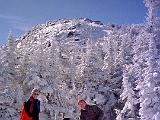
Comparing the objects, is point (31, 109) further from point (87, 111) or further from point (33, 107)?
point (87, 111)

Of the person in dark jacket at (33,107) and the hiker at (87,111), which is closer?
the person in dark jacket at (33,107)

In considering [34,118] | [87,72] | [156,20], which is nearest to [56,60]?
[87,72]

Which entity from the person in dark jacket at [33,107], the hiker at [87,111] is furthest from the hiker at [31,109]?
the hiker at [87,111]

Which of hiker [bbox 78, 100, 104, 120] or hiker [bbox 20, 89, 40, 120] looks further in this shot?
hiker [bbox 78, 100, 104, 120]

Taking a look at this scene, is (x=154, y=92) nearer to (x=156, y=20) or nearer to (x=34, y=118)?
(x=156, y=20)

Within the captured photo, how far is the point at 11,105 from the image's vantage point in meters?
51.6

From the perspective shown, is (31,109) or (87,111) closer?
(31,109)

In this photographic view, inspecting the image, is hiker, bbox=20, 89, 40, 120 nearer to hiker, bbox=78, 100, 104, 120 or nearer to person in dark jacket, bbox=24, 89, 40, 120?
person in dark jacket, bbox=24, 89, 40, 120

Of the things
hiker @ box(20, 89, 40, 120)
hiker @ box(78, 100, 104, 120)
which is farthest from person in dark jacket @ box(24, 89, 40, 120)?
hiker @ box(78, 100, 104, 120)

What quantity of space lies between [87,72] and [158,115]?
133 ft

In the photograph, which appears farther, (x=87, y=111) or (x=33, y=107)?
(x=87, y=111)

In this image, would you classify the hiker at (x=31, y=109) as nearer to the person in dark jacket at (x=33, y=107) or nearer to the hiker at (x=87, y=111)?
the person in dark jacket at (x=33, y=107)

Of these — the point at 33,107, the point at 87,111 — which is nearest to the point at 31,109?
the point at 33,107

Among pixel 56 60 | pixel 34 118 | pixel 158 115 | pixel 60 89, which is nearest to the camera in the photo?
pixel 34 118
